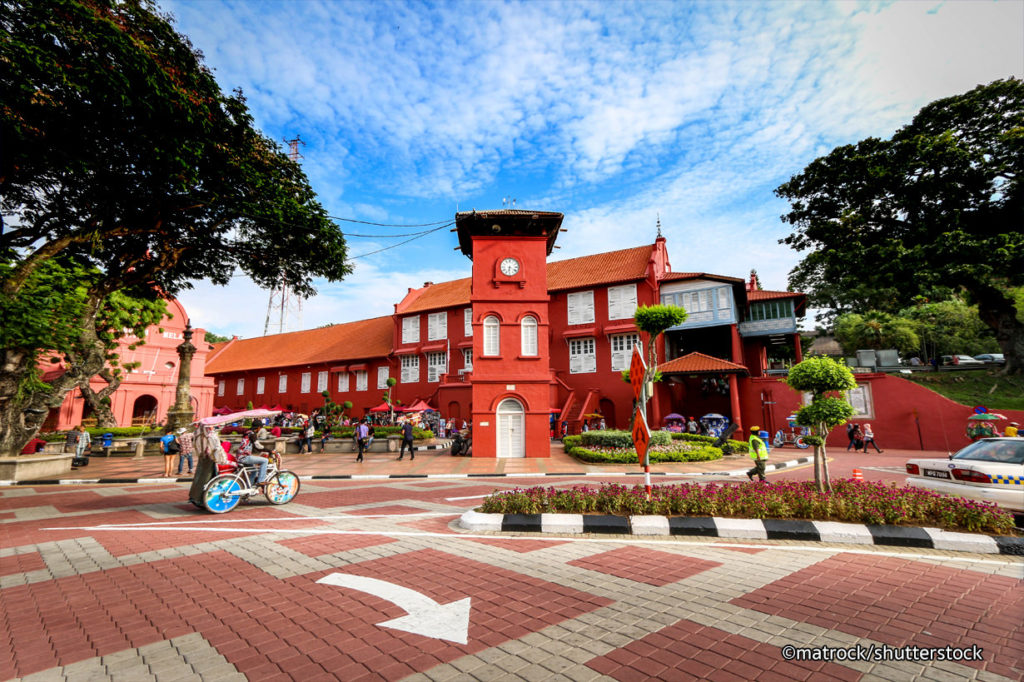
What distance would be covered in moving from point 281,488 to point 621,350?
22118 millimetres

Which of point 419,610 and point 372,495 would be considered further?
point 372,495

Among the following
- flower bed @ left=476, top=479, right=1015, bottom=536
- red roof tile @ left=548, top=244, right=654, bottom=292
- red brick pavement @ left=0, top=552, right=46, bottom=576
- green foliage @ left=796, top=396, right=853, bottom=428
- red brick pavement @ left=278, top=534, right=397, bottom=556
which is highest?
red roof tile @ left=548, top=244, right=654, bottom=292

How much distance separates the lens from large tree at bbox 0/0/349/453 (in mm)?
11914

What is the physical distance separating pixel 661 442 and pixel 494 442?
6754 mm

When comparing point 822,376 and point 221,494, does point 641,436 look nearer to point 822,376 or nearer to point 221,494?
point 822,376

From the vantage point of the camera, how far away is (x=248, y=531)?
6898 mm

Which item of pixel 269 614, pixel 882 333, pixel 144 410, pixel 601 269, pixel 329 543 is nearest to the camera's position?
pixel 269 614

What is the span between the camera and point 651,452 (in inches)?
698

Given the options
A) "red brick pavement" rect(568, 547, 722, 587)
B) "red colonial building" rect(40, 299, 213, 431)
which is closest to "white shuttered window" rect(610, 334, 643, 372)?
"red brick pavement" rect(568, 547, 722, 587)

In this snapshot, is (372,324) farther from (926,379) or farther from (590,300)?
(926,379)

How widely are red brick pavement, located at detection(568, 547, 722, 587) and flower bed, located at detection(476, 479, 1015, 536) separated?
5.28 feet

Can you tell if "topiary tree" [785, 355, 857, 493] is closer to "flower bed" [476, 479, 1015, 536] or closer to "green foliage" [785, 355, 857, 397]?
"green foliage" [785, 355, 857, 397]

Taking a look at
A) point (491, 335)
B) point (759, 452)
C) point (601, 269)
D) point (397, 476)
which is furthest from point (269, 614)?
point (601, 269)

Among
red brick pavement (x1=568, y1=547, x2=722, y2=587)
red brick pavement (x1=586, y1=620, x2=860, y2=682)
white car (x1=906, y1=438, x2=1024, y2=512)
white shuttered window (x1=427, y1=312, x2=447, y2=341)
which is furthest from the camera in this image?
white shuttered window (x1=427, y1=312, x2=447, y2=341)
